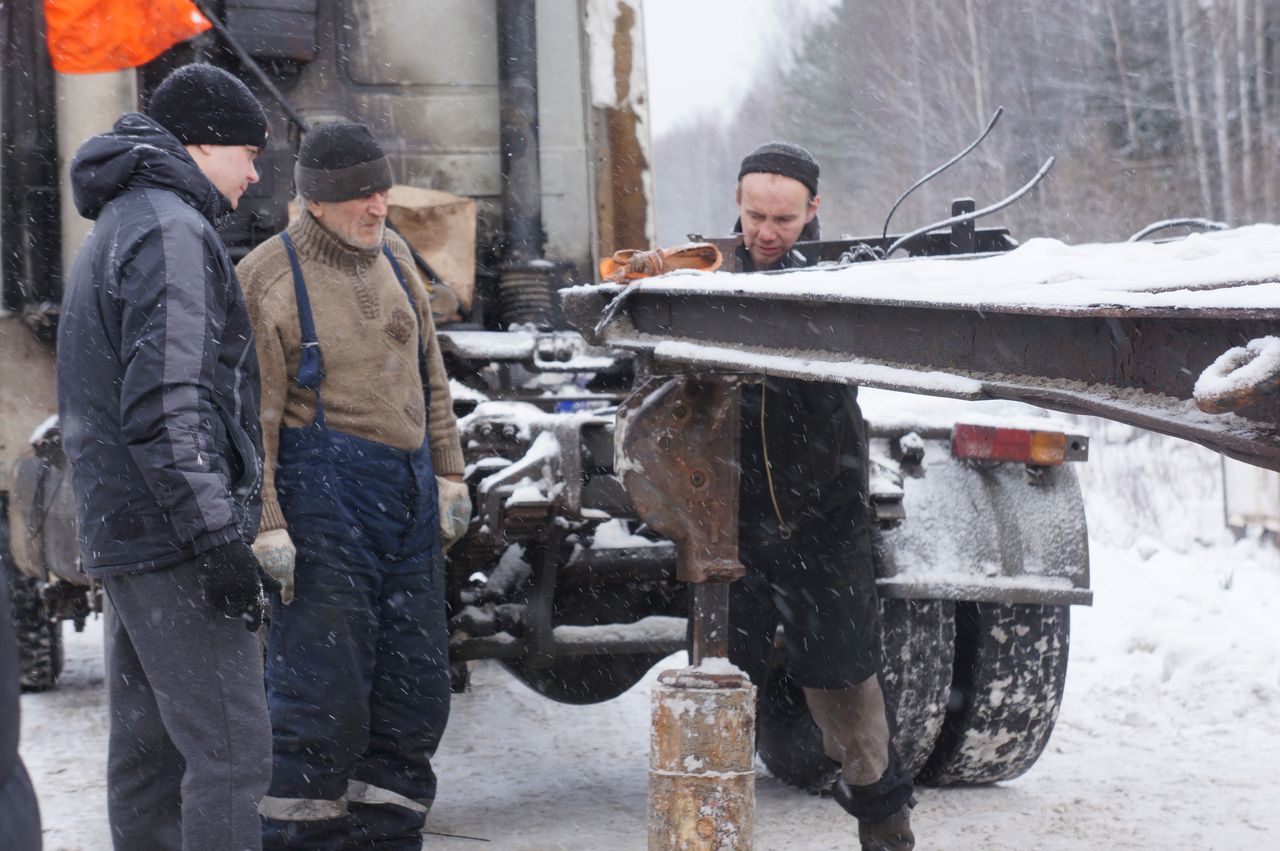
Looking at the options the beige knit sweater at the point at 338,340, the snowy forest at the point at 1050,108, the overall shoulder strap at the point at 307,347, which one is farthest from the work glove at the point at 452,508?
the snowy forest at the point at 1050,108

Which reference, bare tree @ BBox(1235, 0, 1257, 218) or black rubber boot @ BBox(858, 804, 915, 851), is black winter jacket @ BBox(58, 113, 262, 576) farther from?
bare tree @ BBox(1235, 0, 1257, 218)

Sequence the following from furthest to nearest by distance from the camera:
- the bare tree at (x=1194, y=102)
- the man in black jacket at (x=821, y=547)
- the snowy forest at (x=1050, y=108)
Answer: the snowy forest at (x=1050, y=108), the bare tree at (x=1194, y=102), the man in black jacket at (x=821, y=547)

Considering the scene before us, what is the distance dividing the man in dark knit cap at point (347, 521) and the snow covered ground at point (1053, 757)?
632mm

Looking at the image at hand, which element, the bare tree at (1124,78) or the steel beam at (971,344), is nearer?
the steel beam at (971,344)

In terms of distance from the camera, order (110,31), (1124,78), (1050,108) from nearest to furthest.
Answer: (110,31)
(1124,78)
(1050,108)

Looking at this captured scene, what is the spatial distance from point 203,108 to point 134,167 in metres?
0.19

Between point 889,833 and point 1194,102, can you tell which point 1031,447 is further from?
point 1194,102

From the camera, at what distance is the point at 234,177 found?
3.02 m

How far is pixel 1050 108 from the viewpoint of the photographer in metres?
21.1

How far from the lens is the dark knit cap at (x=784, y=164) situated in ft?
12.0

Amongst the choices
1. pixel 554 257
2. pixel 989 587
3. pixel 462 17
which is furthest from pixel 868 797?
pixel 462 17

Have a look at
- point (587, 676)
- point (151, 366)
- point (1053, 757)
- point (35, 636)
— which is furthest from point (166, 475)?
point (35, 636)

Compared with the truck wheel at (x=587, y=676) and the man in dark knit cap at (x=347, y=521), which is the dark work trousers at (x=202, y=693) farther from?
the truck wheel at (x=587, y=676)

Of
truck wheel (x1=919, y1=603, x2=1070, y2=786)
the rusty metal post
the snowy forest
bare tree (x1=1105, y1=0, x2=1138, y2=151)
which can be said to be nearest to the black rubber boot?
the rusty metal post
